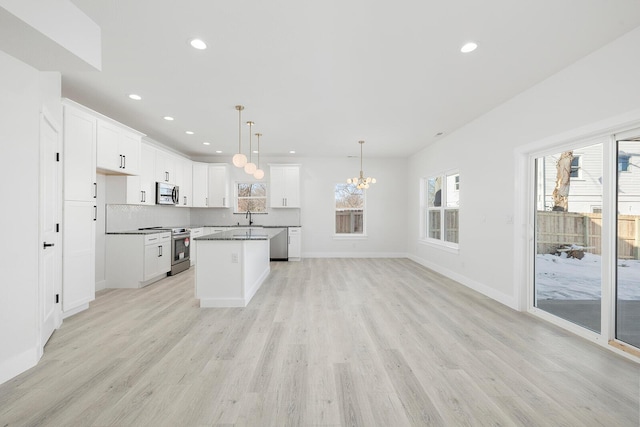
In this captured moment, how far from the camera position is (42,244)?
240 cm

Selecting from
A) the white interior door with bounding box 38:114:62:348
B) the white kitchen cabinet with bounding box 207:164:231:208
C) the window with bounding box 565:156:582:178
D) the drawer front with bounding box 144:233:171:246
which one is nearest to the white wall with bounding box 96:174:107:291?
the drawer front with bounding box 144:233:171:246

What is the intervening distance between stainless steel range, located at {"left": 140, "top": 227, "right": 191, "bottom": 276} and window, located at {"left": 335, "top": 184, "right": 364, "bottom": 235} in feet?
12.7

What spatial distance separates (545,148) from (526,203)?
716 millimetres

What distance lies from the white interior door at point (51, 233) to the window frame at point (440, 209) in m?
5.75

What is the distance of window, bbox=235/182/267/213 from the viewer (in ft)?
25.4

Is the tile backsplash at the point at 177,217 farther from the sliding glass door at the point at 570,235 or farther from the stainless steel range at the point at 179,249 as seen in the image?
the sliding glass door at the point at 570,235

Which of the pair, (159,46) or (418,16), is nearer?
(418,16)

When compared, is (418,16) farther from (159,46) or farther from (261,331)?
(261,331)

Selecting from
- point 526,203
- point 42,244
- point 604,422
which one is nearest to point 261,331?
point 42,244

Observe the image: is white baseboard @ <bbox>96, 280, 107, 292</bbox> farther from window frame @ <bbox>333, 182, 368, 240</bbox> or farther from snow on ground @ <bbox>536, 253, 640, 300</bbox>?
snow on ground @ <bbox>536, 253, 640, 300</bbox>

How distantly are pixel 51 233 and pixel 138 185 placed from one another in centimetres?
221

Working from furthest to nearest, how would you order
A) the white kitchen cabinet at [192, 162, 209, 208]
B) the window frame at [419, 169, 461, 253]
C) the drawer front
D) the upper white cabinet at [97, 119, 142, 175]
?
the white kitchen cabinet at [192, 162, 209, 208]
the window frame at [419, 169, 461, 253]
the drawer front
the upper white cabinet at [97, 119, 142, 175]

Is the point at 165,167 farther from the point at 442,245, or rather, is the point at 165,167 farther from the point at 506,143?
the point at 506,143

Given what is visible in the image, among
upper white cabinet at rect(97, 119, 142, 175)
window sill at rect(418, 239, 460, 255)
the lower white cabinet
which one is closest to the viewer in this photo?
upper white cabinet at rect(97, 119, 142, 175)
